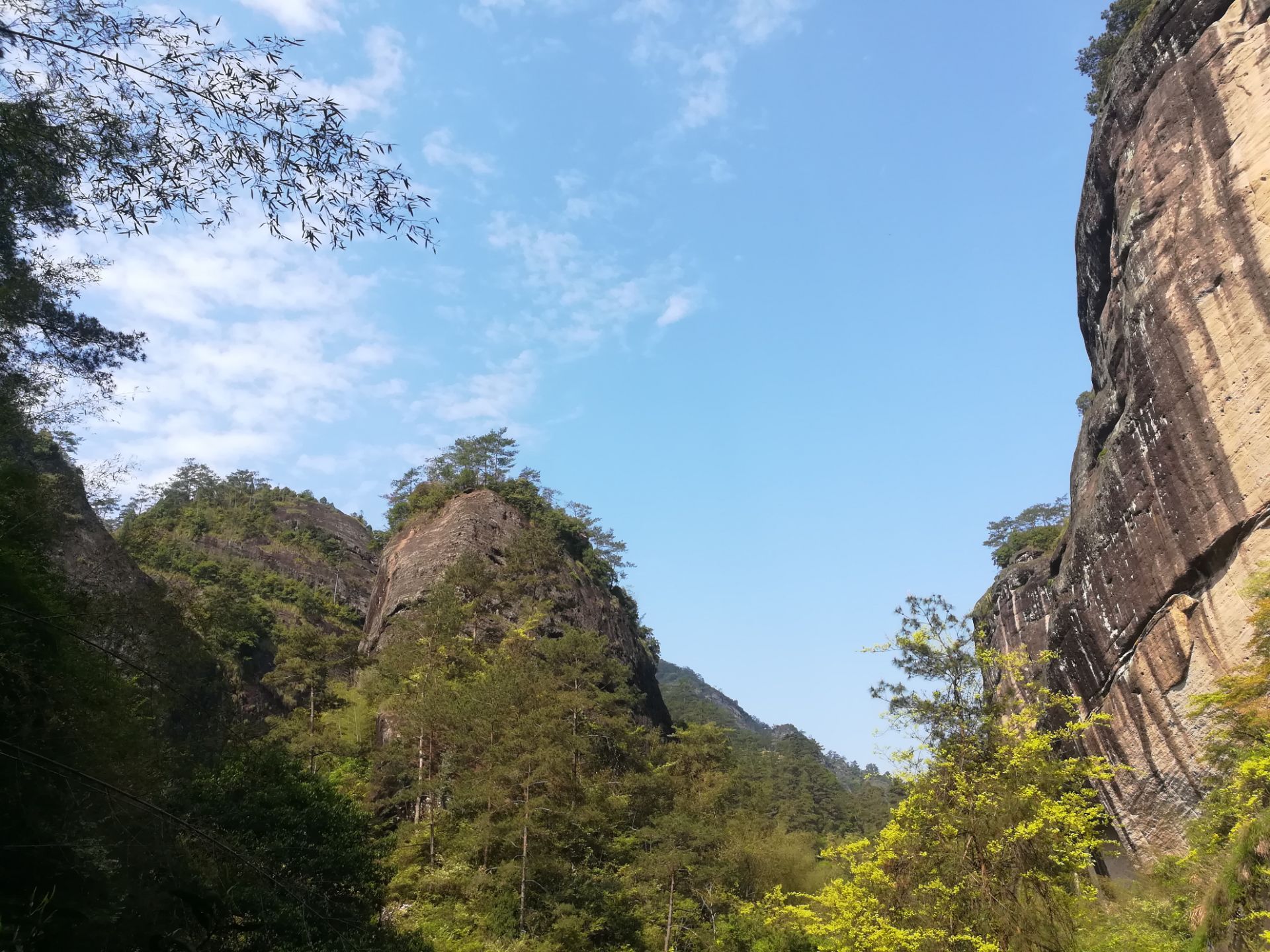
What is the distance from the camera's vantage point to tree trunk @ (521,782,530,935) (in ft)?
52.1

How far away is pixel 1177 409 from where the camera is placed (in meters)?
18.7

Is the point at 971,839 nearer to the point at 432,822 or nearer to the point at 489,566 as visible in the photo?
the point at 432,822

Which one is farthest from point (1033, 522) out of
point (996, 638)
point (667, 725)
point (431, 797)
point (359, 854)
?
point (359, 854)

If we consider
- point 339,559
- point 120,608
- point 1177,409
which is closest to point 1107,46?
point 1177,409

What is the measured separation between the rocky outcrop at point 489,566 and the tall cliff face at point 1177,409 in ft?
52.4

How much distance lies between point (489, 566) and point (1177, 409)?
2322 centimetres

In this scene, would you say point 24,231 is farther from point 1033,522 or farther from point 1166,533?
point 1033,522

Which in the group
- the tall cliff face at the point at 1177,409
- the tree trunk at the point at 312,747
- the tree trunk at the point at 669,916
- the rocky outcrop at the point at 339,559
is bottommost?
the tree trunk at the point at 669,916

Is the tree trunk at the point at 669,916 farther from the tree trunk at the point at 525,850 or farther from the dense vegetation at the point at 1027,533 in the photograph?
the dense vegetation at the point at 1027,533

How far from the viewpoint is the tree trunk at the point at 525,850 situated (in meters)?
15.9

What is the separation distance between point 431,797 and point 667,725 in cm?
1837

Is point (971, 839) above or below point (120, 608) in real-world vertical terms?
below

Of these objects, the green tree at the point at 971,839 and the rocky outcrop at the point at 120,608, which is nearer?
the green tree at the point at 971,839

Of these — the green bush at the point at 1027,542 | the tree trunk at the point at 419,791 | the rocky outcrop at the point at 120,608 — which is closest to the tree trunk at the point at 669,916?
the tree trunk at the point at 419,791
